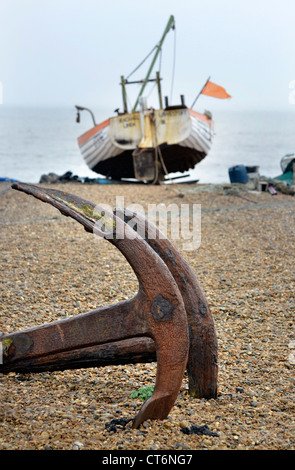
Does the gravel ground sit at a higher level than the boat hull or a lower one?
lower

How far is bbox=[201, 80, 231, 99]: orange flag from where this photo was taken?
51.3ft

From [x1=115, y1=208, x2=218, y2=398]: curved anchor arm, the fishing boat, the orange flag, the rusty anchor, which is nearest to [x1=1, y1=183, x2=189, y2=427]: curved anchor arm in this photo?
the rusty anchor

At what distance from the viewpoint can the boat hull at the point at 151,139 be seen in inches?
577

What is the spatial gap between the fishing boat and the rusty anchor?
1137 cm

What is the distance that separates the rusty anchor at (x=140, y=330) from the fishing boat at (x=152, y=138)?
11.4 metres

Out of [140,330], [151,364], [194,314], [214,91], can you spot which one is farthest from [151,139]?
[140,330]

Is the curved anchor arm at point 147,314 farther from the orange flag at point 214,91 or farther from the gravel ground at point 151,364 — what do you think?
the orange flag at point 214,91

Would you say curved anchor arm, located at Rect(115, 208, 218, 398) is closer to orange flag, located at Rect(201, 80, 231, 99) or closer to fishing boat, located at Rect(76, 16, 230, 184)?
fishing boat, located at Rect(76, 16, 230, 184)

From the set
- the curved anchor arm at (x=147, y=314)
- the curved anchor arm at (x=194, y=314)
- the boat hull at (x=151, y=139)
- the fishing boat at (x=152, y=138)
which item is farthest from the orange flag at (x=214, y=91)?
the curved anchor arm at (x=147, y=314)

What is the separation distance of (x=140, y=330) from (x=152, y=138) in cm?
1290

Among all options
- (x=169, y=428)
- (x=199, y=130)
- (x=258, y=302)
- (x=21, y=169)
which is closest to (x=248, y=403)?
(x=169, y=428)

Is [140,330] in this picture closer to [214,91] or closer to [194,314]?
[194,314]

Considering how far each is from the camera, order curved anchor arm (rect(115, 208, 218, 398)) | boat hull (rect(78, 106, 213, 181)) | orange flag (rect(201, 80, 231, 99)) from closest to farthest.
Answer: curved anchor arm (rect(115, 208, 218, 398)) < boat hull (rect(78, 106, 213, 181)) < orange flag (rect(201, 80, 231, 99))

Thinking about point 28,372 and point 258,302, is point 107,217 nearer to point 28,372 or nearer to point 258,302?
point 28,372
